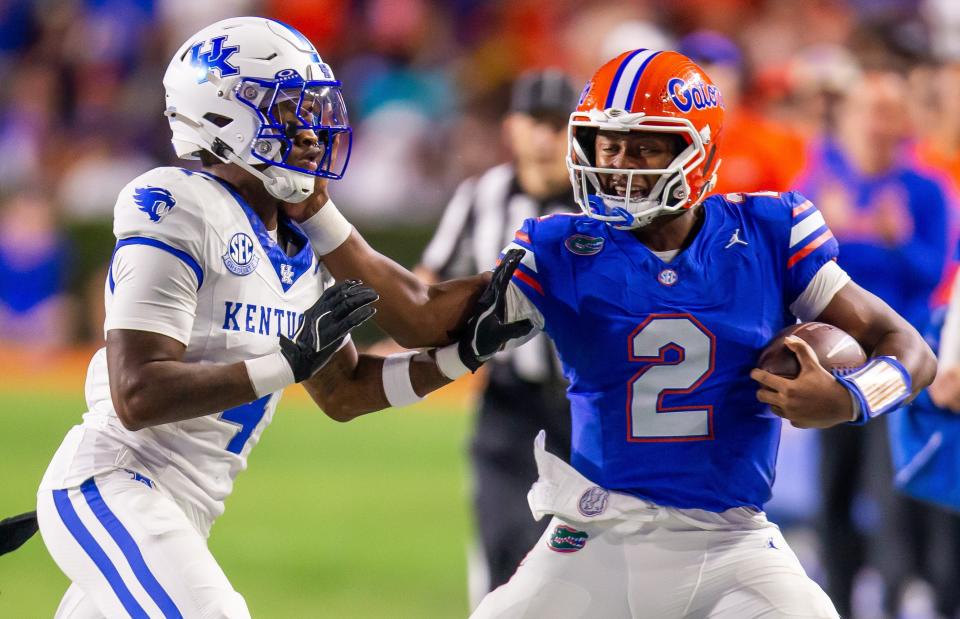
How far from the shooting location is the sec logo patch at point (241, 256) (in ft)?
10.9

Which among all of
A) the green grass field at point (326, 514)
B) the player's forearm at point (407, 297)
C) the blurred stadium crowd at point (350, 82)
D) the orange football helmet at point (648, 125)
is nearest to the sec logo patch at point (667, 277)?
the orange football helmet at point (648, 125)

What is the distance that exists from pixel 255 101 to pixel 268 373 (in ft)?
2.48

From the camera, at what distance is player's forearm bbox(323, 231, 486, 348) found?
3738mm

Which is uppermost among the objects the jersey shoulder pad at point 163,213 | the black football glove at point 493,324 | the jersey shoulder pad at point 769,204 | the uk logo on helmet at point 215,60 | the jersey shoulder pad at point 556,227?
the uk logo on helmet at point 215,60

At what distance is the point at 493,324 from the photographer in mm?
3633

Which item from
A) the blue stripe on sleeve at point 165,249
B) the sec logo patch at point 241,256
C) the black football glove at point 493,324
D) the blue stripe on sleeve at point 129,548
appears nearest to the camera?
the blue stripe on sleeve at point 129,548

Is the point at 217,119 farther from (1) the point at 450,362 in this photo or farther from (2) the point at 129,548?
(2) the point at 129,548

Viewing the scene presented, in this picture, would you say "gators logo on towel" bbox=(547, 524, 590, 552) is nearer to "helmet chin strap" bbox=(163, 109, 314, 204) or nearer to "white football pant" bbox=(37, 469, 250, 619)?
"white football pant" bbox=(37, 469, 250, 619)

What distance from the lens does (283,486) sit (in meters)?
9.12

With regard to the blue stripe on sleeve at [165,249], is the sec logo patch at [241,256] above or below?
below

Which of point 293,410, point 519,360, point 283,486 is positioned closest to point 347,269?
point 519,360

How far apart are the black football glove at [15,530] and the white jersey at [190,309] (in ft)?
0.85

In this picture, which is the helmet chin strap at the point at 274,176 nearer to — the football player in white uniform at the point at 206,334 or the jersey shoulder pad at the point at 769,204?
the football player in white uniform at the point at 206,334

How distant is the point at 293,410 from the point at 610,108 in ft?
28.7
